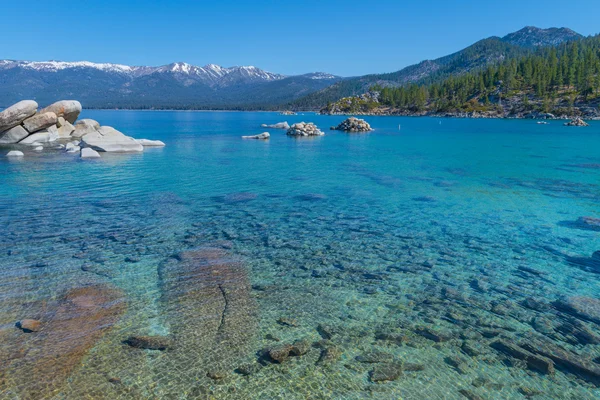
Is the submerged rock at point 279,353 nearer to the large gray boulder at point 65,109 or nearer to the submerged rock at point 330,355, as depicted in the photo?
the submerged rock at point 330,355

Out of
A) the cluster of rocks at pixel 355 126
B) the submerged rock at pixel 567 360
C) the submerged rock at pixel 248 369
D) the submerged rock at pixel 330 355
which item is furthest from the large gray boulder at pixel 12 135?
the cluster of rocks at pixel 355 126

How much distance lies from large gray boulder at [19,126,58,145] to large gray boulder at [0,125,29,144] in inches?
32.0

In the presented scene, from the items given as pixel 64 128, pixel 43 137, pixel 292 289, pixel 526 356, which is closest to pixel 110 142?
pixel 43 137

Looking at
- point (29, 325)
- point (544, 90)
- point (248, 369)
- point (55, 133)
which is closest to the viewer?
point (248, 369)

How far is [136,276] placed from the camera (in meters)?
12.9

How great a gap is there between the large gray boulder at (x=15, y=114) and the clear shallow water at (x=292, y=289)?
113 feet

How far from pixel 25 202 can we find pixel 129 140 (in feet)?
104

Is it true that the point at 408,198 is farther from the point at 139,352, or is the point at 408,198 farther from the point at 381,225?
the point at 139,352

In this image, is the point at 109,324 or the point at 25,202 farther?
the point at 25,202

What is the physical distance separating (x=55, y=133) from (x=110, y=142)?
1807cm

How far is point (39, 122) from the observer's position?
189 feet

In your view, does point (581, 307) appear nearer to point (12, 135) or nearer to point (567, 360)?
point (567, 360)

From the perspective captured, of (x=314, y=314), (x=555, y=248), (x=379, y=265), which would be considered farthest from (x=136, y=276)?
(x=555, y=248)

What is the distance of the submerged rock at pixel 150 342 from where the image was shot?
29.5 feet
